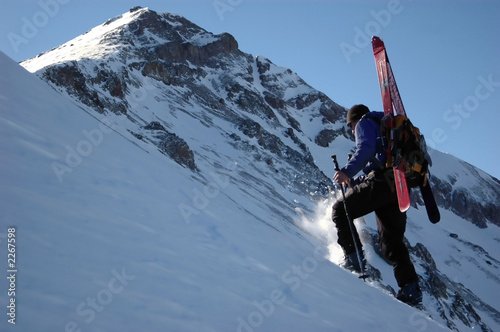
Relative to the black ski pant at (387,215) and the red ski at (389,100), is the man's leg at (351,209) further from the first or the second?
the red ski at (389,100)

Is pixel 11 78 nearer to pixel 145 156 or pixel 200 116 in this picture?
pixel 145 156

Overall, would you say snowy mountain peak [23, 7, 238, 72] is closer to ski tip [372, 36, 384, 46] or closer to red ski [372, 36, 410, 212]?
ski tip [372, 36, 384, 46]

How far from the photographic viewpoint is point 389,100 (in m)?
5.69

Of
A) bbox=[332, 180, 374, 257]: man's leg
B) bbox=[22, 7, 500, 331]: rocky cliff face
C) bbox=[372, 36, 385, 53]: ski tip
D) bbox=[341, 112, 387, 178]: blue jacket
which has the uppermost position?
bbox=[22, 7, 500, 331]: rocky cliff face

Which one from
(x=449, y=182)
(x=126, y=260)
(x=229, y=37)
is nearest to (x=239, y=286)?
(x=126, y=260)

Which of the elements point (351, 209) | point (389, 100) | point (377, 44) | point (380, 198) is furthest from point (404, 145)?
point (377, 44)

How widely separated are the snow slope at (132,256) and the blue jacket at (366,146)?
4.52ft

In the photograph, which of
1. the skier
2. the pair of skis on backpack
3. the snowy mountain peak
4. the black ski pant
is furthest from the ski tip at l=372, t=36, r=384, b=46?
the snowy mountain peak

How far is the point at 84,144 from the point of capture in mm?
5246

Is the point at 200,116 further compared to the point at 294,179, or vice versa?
the point at 200,116

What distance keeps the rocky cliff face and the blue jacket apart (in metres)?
7.24

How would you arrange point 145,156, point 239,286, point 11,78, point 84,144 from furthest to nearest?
point 145,156 < point 11,78 < point 84,144 < point 239,286

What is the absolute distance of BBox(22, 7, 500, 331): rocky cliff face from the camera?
105 ft

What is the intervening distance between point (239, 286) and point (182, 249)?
680mm
